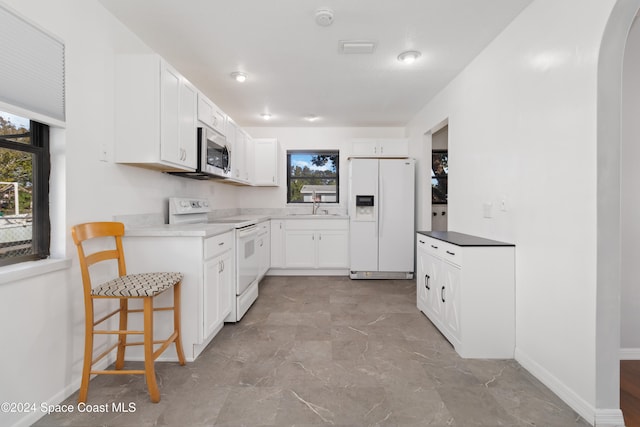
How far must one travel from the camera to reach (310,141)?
513 centimetres

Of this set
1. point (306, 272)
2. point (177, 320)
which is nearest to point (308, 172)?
point (306, 272)

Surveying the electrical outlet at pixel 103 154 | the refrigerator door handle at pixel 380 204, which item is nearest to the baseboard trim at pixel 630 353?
the refrigerator door handle at pixel 380 204

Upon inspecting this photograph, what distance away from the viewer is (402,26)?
224 centimetres

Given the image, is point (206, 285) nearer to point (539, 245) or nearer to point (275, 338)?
point (275, 338)

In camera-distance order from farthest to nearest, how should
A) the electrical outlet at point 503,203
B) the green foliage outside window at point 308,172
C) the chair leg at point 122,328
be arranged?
1. the green foliage outside window at point 308,172
2. the electrical outlet at point 503,203
3. the chair leg at point 122,328

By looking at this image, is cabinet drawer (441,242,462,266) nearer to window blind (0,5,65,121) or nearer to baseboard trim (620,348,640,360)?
baseboard trim (620,348,640,360)

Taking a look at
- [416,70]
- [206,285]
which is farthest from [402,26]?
[206,285]

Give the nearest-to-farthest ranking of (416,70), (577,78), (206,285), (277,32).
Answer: (577,78)
(206,285)
(277,32)
(416,70)

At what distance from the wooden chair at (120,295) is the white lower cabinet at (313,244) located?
2.62m

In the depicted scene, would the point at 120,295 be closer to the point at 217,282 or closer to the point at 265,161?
the point at 217,282

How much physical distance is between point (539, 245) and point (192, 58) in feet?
10.6

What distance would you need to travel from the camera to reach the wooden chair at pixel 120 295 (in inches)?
64.0

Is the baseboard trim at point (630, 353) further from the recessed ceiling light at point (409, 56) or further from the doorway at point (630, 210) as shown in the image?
the recessed ceiling light at point (409, 56)

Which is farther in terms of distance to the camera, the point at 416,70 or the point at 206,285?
the point at 416,70
